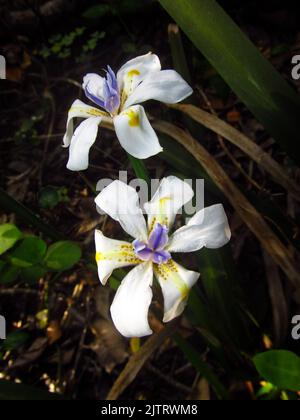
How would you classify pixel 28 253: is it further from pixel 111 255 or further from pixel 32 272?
pixel 111 255

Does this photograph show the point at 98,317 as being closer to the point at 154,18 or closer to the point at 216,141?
the point at 216,141

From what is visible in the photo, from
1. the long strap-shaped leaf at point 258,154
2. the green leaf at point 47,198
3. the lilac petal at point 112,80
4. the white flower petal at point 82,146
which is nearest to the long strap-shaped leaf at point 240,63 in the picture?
the long strap-shaped leaf at point 258,154

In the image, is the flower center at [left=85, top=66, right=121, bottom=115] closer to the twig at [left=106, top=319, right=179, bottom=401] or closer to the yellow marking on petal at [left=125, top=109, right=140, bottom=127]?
the yellow marking on petal at [left=125, top=109, right=140, bottom=127]

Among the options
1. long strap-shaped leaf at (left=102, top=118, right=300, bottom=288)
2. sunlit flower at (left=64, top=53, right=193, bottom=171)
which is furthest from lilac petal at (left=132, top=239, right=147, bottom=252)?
long strap-shaped leaf at (left=102, top=118, right=300, bottom=288)

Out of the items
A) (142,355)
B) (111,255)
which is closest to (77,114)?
(111,255)

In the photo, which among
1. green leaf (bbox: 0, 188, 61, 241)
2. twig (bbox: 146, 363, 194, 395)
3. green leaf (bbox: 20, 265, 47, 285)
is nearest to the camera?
green leaf (bbox: 0, 188, 61, 241)
